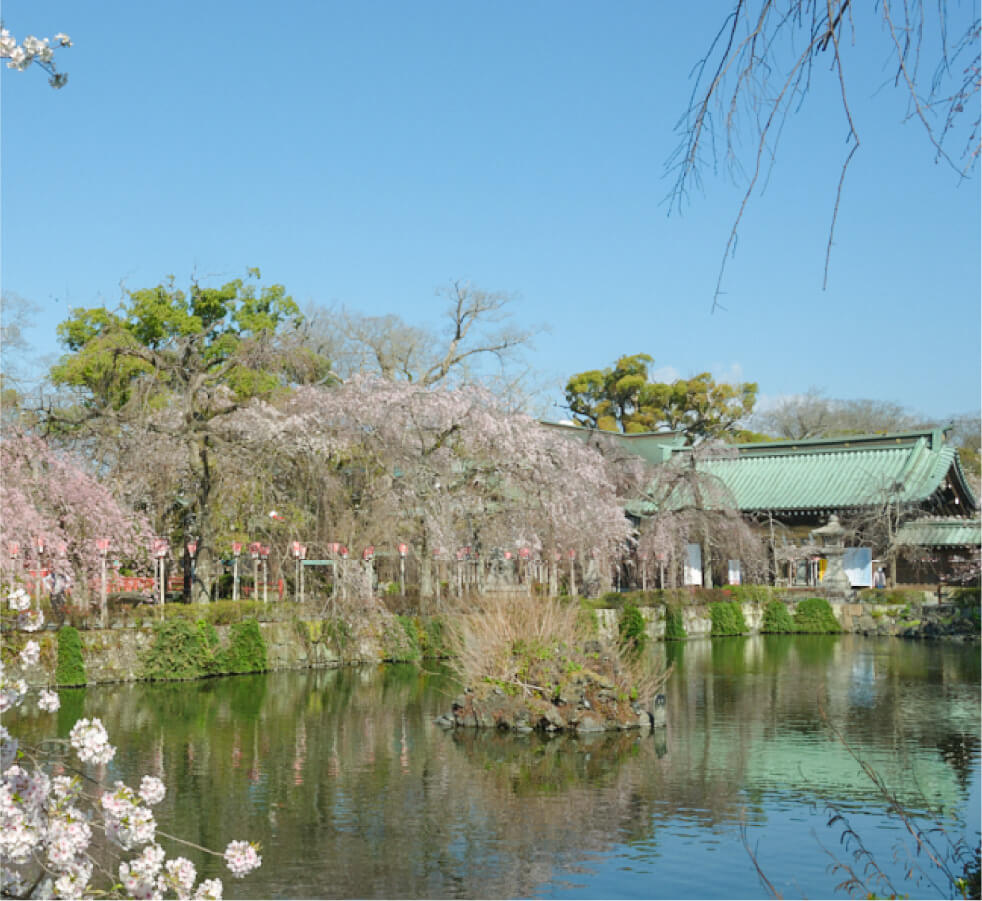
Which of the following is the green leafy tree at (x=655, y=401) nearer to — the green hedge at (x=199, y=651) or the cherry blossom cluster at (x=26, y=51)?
the green hedge at (x=199, y=651)

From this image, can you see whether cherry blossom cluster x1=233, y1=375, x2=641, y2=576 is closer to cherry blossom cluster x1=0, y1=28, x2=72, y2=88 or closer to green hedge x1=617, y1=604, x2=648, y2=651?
green hedge x1=617, y1=604, x2=648, y2=651

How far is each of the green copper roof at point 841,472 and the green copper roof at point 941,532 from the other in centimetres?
84

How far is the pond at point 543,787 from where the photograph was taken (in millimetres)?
9031

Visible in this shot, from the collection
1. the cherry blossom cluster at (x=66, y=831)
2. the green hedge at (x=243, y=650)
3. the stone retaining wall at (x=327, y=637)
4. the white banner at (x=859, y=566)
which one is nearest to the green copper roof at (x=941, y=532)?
the white banner at (x=859, y=566)

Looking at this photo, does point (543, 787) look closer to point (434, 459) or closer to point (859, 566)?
point (434, 459)

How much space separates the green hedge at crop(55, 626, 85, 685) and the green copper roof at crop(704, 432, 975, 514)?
25571 mm

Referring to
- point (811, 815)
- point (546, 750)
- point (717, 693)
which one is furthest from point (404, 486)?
point (811, 815)

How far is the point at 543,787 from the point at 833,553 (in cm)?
2700

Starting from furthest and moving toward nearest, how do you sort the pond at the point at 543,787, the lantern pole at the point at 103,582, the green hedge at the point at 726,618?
the green hedge at the point at 726,618 < the lantern pole at the point at 103,582 < the pond at the point at 543,787

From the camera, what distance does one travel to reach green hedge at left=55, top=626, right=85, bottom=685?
20.0 metres

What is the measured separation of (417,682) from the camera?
2159 cm

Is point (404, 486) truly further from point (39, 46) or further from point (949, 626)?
point (39, 46)

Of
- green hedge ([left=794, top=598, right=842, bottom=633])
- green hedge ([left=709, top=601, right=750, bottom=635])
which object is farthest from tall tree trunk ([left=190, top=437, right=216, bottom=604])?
green hedge ([left=794, top=598, right=842, bottom=633])

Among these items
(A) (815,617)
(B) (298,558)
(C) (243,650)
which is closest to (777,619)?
(A) (815,617)
